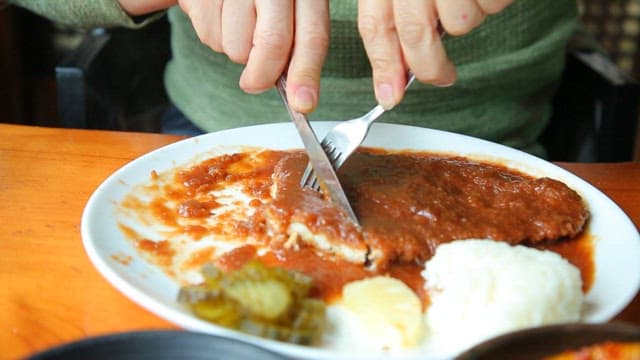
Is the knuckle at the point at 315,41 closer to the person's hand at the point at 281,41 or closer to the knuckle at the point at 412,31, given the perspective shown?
the person's hand at the point at 281,41

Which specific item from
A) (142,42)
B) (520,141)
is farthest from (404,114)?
(142,42)

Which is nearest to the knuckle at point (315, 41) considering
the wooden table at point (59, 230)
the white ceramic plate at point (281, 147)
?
the white ceramic plate at point (281, 147)

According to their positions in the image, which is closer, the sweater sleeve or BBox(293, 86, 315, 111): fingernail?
BBox(293, 86, 315, 111): fingernail

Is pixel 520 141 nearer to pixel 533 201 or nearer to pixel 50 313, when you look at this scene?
pixel 533 201

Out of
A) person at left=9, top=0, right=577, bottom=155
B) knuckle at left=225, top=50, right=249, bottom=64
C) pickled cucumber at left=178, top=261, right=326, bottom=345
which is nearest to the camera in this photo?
pickled cucumber at left=178, top=261, right=326, bottom=345

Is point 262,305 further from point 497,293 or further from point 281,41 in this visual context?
point 281,41

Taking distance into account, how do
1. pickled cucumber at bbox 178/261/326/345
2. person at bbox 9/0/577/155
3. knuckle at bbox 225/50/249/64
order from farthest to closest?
person at bbox 9/0/577/155 → knuckle at bbox 225/50/249/64 → pickled cucumber at bbox 178/261/326/345

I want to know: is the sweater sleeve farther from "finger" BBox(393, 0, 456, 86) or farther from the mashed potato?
the mashed potato

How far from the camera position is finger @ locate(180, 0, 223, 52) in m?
1.25

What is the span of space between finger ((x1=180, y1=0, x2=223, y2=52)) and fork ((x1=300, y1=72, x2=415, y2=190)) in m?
0.25

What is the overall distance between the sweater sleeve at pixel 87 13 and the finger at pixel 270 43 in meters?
0.49

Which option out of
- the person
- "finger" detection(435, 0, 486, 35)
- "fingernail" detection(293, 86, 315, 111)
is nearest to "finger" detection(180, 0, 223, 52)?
the person

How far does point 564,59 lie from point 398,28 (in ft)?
2.57

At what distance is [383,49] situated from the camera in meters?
1.13
